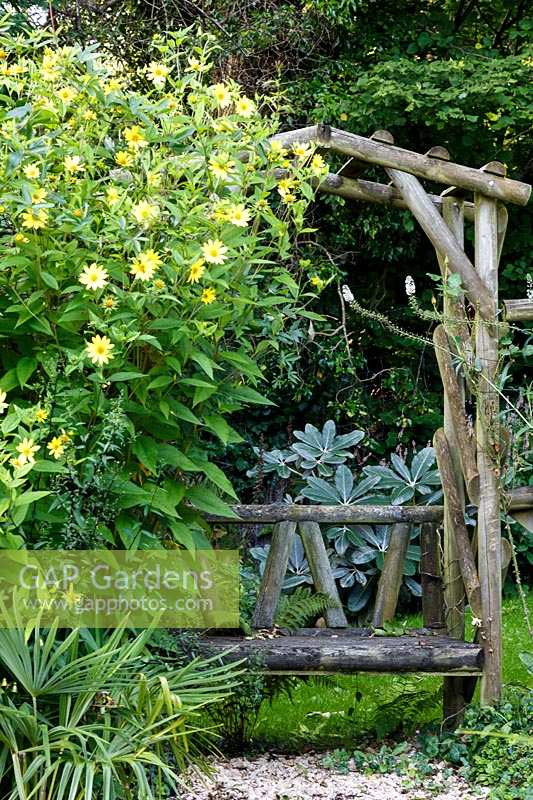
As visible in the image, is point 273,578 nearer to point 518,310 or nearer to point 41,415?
point 518,310

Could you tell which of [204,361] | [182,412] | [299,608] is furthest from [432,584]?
[204,361]

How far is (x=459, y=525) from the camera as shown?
429 centimetres

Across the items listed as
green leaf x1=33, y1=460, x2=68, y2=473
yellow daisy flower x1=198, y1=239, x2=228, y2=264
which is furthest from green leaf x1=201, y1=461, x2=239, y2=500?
yellow daisy flower x1=198, y1=239, x2=228, y2=264

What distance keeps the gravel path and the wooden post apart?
1.53 feet

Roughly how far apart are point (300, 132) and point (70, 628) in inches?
82.0

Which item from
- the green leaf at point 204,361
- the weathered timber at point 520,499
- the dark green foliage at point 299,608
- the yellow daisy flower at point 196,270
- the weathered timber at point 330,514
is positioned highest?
the yellow daisy flower at point 196,270

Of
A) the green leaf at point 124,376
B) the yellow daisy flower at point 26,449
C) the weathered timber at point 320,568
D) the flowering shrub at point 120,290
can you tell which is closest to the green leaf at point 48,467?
the flowering shrub at point 120,290

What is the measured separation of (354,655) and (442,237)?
167 cm

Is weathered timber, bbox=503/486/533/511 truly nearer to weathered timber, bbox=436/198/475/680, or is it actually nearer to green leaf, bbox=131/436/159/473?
weathered timber, bbox=436/198/475/680

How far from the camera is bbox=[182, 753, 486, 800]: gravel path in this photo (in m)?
3.68

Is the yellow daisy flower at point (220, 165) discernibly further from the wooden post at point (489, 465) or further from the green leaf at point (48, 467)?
the wooden post at point (489, 465)

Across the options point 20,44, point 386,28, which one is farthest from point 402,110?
point 20,44

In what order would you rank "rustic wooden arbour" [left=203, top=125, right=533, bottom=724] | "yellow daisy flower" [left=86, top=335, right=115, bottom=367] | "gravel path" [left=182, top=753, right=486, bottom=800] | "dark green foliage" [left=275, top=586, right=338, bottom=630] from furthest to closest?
"dark green foliage" [left=275, top=586, right=338, bottom=630] → "rustic wooden arbour" [left=203, top=125, right=533, bottom=724] → "gravel path" [left=182, top=753, right=486, bottom=800] → "yellow daisy flower" [left=86, top=335, right=115, bottom=367]

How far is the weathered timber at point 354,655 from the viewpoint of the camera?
3.89 metres
